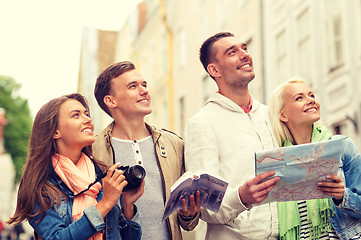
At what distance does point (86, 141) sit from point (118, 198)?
400 mm

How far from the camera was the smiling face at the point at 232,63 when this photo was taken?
12.1 ft

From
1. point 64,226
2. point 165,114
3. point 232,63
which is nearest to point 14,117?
point 165,114

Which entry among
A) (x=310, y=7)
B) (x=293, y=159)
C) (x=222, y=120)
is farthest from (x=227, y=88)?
(x=310, y=7)

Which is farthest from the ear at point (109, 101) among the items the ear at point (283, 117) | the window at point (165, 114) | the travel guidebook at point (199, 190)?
the window at point (165, 114)

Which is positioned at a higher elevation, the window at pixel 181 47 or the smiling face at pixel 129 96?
the window at pixel 181 47

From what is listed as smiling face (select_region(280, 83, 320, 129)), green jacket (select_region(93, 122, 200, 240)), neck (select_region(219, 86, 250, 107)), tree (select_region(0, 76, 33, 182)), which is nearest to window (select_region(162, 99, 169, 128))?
green jacket (select_region(93, 122, 200, 240))

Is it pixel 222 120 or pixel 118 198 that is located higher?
pixel 222 120

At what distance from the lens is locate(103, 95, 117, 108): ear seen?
389 cm

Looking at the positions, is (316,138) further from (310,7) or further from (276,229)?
(310,7)

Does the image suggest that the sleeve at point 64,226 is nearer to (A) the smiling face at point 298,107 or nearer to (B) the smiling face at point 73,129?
(B) the smiling face at point 73,129

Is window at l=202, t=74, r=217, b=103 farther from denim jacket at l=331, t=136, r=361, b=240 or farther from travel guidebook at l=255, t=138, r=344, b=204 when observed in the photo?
travel guidebook at l=255, t=138, r=344, b=204

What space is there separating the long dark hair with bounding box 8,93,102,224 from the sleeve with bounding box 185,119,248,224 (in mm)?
586

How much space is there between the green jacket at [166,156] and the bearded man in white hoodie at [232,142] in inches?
5.0

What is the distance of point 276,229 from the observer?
3.39 m
